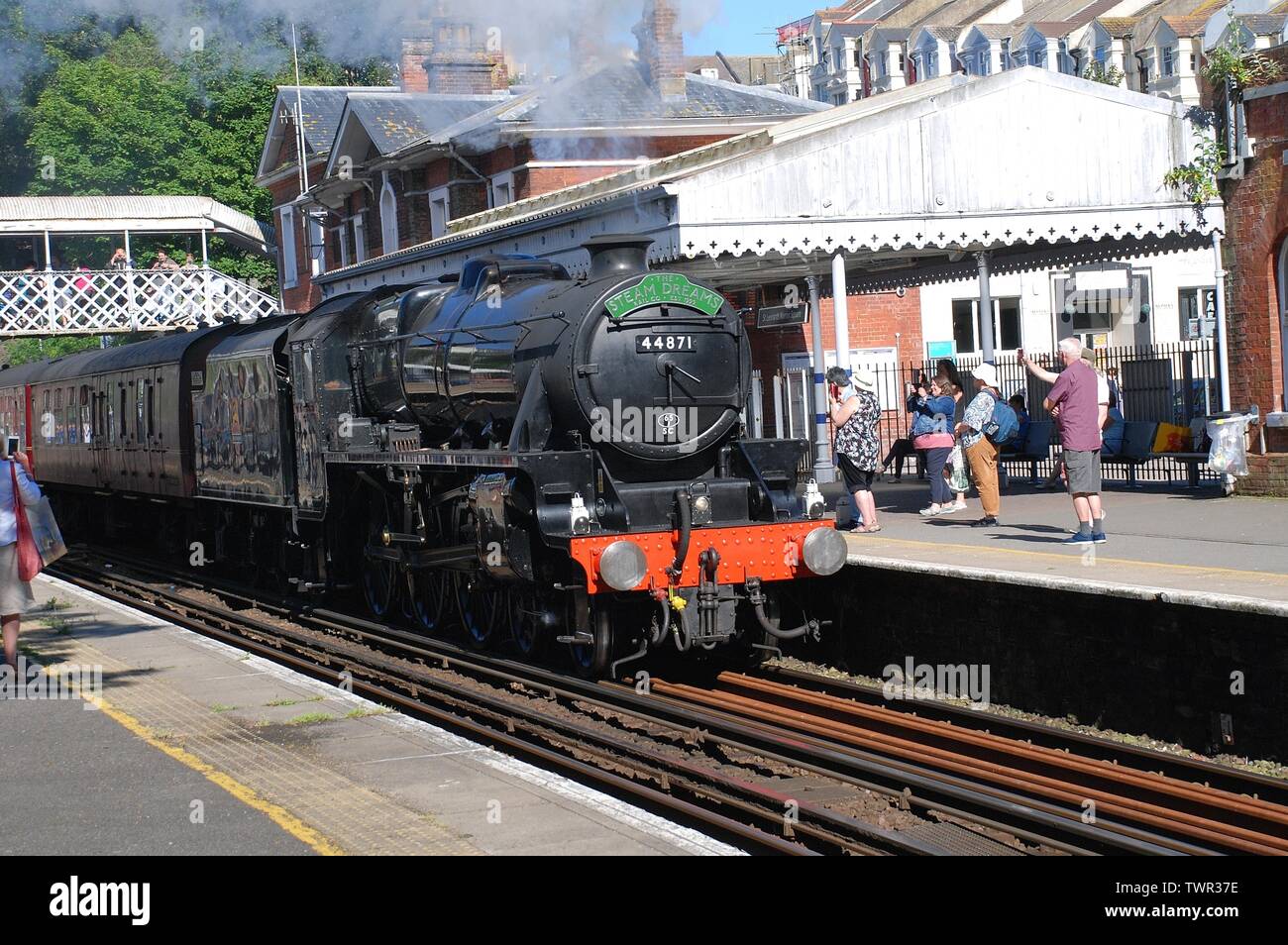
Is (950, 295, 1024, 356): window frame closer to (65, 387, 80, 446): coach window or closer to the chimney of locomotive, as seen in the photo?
(65, 387, 80, 446): coach window

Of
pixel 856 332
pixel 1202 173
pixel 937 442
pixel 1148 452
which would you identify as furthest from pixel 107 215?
pixel 1202 173

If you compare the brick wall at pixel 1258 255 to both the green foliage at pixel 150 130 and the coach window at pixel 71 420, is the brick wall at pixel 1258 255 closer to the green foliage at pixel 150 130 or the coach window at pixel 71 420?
the coach window at pixel 71 420

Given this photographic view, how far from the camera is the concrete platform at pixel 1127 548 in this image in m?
9.03

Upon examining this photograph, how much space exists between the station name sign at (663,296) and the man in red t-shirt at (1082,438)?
111 inches

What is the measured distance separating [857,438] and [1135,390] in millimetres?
9075

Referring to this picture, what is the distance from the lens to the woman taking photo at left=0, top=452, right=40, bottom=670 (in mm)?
10531

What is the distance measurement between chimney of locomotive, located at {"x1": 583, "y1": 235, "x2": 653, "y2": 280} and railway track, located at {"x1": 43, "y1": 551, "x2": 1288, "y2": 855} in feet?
9.99

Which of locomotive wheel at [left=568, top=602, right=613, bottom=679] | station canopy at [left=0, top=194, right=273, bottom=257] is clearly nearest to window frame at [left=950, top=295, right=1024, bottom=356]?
station canopy at [left=0, top=194, right=273, bottom=257]

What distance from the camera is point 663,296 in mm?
10719

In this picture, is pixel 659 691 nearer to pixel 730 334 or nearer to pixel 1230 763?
pixel 730 334

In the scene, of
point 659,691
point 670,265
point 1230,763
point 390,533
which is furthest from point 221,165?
point 1230,763

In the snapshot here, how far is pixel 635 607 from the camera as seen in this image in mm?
11242
